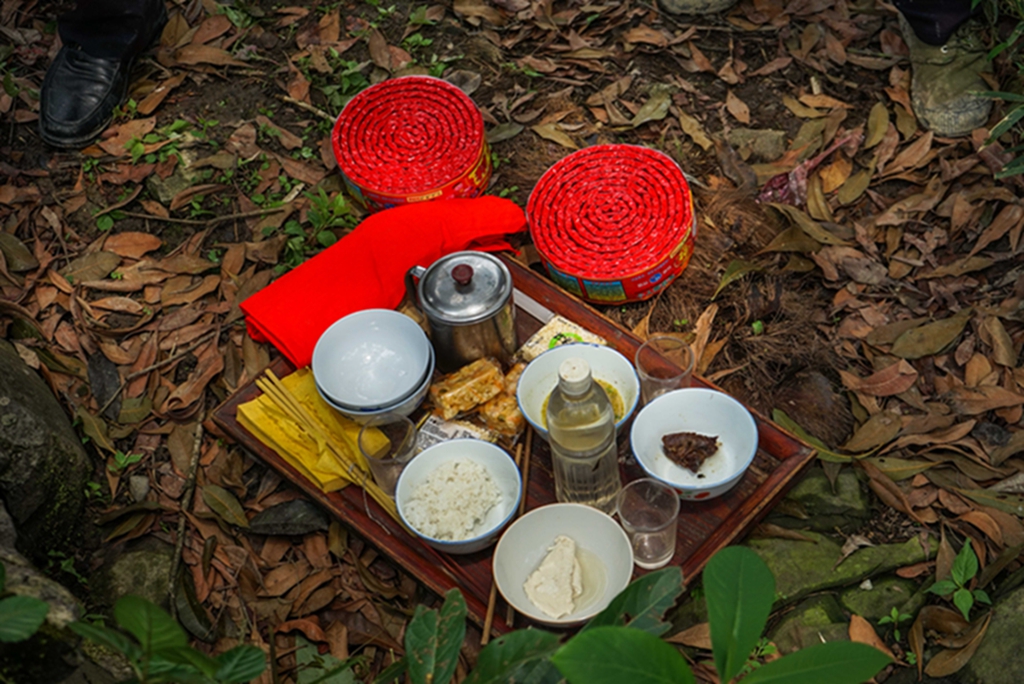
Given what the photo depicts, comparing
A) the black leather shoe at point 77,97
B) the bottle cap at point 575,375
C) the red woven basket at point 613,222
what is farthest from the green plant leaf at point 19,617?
the black leather shoe at point 77,97

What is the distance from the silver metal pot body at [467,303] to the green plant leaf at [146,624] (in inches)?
51.9

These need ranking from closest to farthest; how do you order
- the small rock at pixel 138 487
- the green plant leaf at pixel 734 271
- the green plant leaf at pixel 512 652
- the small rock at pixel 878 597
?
the green plant leaf at pixel 512 652
the small rock at pixel 878 597
the small rock at pixel 138 487
the green plant leaf at pixel 734 271

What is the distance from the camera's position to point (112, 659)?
1658 mm

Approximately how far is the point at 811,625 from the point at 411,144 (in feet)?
6.30

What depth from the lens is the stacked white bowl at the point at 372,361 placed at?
7.44 ft

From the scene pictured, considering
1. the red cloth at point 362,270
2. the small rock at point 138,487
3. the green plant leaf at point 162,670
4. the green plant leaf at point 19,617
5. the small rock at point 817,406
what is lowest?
the small rock at point 817,406

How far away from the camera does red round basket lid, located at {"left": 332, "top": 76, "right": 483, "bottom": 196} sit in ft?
9.07

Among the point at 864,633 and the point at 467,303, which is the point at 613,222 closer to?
the point at 467,303

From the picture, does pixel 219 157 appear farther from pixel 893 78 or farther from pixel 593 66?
pixel 893 78

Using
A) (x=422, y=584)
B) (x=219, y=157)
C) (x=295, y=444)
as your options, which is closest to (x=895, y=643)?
(x=422, y=584)

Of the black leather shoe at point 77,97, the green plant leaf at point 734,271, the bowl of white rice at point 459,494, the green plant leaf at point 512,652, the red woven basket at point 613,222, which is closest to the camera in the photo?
the green plant leaf at point 512,652

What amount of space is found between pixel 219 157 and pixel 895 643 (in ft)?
8.86

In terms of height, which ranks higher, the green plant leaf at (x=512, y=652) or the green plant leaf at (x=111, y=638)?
the green plant leaf at (x=111, y=638)

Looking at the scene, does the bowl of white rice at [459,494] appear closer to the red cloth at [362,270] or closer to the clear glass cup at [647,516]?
the clear glass cup at [647,516]
